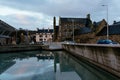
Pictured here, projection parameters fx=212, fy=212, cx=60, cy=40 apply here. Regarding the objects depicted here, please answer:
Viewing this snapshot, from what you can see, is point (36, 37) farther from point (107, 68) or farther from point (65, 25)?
point (107, 68)

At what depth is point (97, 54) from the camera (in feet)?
96.6

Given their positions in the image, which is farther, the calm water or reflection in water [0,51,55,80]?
reflection in water [0,51,55,80]

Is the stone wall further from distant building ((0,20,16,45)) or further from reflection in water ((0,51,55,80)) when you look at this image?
distant building ((0,20,16,45))

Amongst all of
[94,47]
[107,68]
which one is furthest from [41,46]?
[107,68]

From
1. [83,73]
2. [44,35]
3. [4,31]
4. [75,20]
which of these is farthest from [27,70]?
[44,35]

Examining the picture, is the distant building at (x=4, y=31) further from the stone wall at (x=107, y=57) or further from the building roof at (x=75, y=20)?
the stone wall at (x=107, y=57)

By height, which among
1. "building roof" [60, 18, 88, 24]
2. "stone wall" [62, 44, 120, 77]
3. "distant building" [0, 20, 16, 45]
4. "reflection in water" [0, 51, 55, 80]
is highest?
"building roof" [60, 18, 88, 24]

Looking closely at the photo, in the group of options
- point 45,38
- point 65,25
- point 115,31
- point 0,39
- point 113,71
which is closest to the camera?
point 113,71

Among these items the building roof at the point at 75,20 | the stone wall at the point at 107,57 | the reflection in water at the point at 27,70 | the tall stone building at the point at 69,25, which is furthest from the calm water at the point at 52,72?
the building roof at the point at 75,20

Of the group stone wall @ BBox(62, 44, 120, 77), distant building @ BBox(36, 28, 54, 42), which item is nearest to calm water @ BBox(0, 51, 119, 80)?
stone wall @ BBox(62, 44, 120, 77)

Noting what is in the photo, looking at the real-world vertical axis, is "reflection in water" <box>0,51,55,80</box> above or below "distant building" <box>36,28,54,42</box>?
below

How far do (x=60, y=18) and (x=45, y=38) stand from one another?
60.3 m

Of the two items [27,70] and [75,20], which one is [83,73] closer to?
[27,70]

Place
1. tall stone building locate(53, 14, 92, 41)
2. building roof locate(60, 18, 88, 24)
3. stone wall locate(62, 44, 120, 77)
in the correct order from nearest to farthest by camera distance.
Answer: stone wall locate(62, 44, 120, 77) < tall stone building locate(53, 14, 92, 41) < building roof locate(60, 18, 88, 24)
